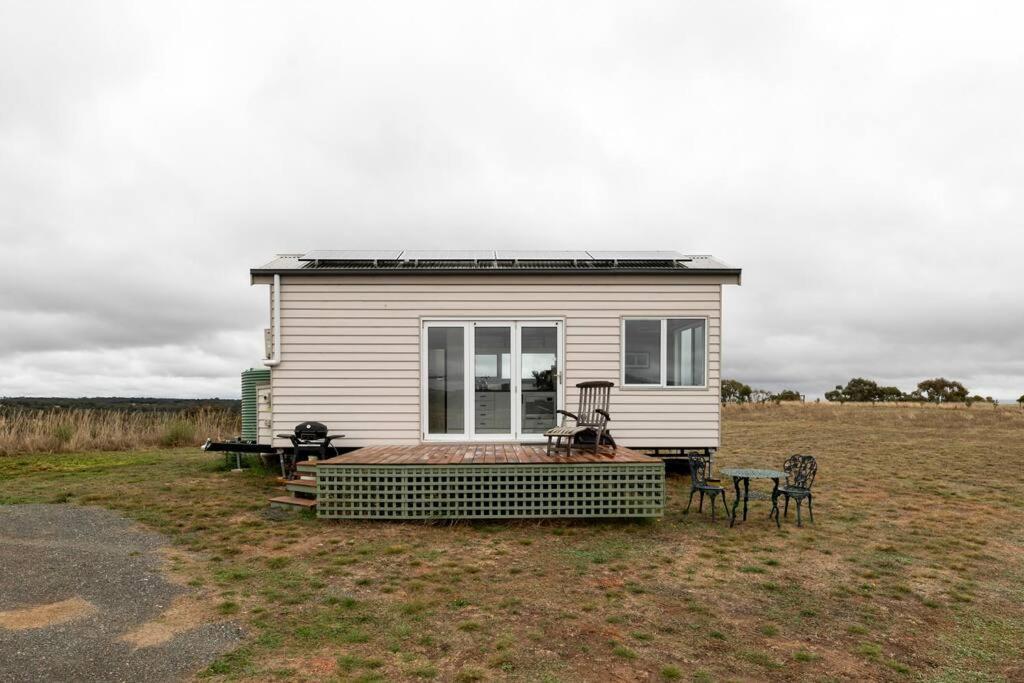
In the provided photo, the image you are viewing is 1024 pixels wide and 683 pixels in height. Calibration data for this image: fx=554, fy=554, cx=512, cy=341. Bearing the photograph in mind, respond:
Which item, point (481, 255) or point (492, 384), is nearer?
point (492, 384)

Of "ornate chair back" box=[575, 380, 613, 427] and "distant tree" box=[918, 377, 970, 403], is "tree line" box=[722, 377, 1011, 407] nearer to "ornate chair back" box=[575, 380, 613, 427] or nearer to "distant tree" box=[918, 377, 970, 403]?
"distant tree" box=[918, 377, 970, 403]

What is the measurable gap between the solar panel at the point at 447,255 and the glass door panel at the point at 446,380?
4.73 ft

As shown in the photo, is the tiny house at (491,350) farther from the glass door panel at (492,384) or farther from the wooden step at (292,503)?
the wooden step at (292,503)

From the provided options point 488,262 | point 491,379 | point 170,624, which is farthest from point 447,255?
point 170,624

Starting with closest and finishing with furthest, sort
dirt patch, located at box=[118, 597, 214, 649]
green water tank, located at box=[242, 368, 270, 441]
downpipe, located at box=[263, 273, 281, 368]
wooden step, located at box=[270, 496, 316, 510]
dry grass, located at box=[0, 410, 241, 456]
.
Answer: dirt patch, located at box=[118, 597, 214, 649] < wooden step, located at box=[270, 496, 316, 510] < downpipe, located at box=[263, 273, 281, 368] < green water tank, located at box=[242, 368, 270, 441] < dry grass, located at box=[0, 410, 241, 456]

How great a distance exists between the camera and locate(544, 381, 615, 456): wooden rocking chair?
672 cm

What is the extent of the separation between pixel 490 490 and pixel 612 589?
7.12ft

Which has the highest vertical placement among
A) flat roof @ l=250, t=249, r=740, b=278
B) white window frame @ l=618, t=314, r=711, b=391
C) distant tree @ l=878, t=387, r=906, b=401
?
flat roof @ l=250, t=249, r=740, b=278

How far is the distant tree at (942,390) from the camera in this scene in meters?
45.6

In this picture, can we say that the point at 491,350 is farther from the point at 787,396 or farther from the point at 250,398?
the point at 787,396

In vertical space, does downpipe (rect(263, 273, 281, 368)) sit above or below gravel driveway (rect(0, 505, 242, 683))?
above

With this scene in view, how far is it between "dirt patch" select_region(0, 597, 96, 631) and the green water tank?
6.21m

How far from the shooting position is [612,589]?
4.23 metres

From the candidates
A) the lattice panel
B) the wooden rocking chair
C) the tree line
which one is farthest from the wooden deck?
the tree line
